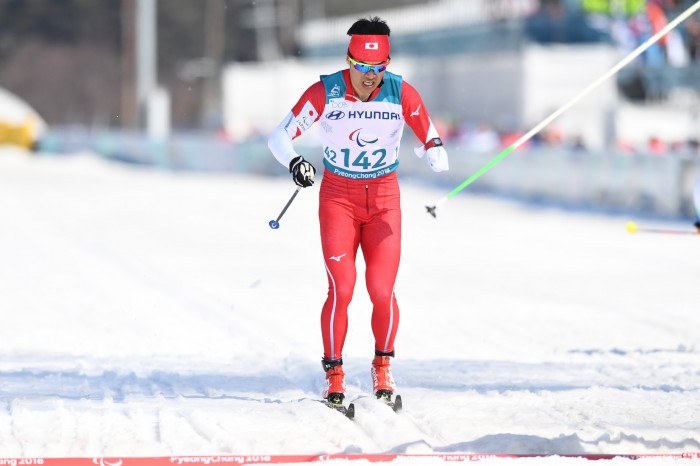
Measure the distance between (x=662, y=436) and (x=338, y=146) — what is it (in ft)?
7.36

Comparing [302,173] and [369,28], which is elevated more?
[369,28]

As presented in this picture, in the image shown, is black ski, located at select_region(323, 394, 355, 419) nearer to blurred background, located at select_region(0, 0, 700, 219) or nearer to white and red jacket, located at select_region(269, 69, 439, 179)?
white and red jacket, located at select_region(269, 69, 439, 179)

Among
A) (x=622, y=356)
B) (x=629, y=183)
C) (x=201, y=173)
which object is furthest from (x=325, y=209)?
(x=201, y=173)

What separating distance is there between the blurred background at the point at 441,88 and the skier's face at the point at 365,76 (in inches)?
358

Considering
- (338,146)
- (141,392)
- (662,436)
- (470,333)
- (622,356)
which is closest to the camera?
(662,436)

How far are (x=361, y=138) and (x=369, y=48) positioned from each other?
49cm

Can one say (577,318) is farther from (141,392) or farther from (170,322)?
(141,392)

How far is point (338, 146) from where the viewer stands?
23.7 feet

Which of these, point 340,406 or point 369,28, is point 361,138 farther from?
point 340,406

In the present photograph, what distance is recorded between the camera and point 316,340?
1049 centimetres

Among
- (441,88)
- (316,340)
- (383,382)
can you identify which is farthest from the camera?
(441,88)

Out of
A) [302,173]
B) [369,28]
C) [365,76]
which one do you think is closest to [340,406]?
[302,173]

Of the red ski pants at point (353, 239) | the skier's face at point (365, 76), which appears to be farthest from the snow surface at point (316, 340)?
the skier's face at point (365, 76)

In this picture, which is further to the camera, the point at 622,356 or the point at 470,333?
the point at 470,333
